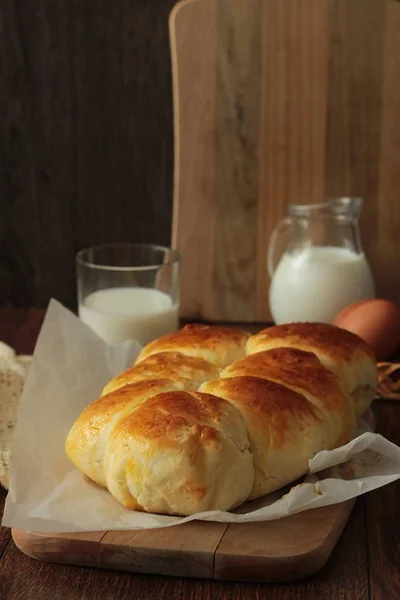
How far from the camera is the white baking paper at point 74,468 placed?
2.80 feet

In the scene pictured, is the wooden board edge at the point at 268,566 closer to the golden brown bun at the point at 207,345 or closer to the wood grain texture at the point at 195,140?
the golden brown bun at the point at 207,345

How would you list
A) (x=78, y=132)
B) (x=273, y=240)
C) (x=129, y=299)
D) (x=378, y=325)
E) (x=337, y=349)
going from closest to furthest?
1. (x=337, y=349)
2. (x=378, y=325)
3. (x=129, y=299)
4. (x=273, y=240)
5. (x=78, y=132)

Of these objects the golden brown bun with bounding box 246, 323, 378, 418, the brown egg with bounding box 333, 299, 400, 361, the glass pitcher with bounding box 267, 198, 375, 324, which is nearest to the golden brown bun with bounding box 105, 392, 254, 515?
the golden brown bun with bounding box 246, 323, 378, 418

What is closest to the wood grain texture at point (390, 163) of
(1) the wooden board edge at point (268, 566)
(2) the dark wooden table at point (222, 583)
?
(2) the dark wooden table at point (222, 583)

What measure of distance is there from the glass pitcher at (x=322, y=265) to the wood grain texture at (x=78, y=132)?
0.34m

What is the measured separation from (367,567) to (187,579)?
16cm

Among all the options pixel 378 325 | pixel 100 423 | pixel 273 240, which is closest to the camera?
pixel 100 423

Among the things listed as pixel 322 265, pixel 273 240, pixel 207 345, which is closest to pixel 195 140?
pixel 273 240

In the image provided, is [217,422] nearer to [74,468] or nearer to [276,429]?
[276,429]

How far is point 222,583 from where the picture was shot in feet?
2.68

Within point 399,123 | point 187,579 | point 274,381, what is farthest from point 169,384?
point 399,123

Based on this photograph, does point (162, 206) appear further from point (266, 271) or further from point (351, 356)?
point (351, 356)

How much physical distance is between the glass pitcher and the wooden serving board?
671 mm

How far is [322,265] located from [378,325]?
0.59ft
